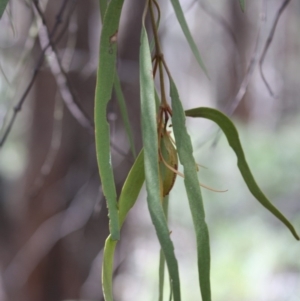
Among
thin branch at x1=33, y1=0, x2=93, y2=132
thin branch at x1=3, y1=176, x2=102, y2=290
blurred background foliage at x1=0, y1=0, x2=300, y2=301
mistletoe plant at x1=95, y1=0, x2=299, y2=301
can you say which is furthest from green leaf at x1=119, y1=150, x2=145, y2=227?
thin branch at x1=3, y1=176, x2=102, y2=290

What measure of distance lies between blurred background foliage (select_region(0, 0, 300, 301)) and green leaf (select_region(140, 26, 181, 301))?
55cm

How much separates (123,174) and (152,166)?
127cm

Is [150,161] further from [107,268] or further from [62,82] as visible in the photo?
[62,82]

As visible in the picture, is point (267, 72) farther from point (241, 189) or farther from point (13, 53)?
point (13, 53)

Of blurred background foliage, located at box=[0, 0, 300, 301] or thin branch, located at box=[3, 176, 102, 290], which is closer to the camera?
blurred background foliage, located at box=[0, 0, 300, 301]

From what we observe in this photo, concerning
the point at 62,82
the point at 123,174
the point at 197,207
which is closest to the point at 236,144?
the point at 197,207

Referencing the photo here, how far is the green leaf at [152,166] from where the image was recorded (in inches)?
14.3

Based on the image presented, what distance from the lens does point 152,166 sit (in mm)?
385

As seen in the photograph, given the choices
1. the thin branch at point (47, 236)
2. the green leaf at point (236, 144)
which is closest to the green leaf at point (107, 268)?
the green leaf at point (236, 144)

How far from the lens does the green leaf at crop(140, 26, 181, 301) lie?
362 millimetres

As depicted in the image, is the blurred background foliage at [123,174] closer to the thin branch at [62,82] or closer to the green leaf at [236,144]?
the thin branch at [62,82]

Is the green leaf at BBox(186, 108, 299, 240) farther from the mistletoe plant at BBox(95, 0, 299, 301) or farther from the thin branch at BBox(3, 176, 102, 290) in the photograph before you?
the thin branch at BBox(3, 176, 102, 290)

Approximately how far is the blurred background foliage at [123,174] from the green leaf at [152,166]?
0.55 m

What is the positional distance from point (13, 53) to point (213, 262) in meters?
1.30
